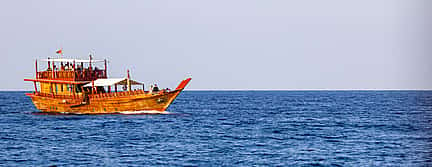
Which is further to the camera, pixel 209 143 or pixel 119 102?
pixel 119 102

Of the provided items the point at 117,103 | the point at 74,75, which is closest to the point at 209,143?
the point at 117,103

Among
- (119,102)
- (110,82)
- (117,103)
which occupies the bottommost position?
(117,103)

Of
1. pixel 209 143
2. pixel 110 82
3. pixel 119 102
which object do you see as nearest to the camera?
pixel 209 143

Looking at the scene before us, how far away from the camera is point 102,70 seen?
67.9 metres

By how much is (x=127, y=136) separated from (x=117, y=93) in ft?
59.0

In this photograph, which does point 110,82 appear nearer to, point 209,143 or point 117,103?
point 117,103

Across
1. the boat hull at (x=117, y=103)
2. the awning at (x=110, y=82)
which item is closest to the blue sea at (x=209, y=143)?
the boat hull at (x=117, y=103)

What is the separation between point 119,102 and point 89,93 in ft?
21.3

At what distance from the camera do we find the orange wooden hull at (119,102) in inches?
2381

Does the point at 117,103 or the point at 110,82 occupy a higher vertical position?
the point at 110,82

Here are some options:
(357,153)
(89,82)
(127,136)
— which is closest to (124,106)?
(89,82)

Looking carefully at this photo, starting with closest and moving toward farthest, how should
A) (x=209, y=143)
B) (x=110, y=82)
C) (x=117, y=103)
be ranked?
(x=209, y=143)
(x=117, y=103)
(x=110, y=82)

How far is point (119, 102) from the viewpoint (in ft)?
200

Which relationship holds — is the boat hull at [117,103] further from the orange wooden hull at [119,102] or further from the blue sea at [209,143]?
the blue sea at [209,143]
